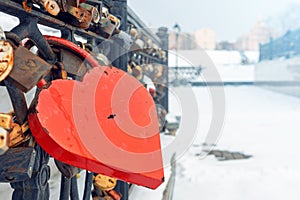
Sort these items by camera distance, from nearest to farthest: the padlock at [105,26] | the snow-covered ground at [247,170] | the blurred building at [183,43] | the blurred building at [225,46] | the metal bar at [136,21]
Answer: the padlock at [105,26], the metal bar at [136,21], the snow-covered ground at [247,170], the blurred building at [183,43], the blurred building at [225,46]

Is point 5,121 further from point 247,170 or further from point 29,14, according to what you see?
point 247,170

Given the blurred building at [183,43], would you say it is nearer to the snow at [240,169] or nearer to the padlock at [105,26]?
the snow at [240,169]

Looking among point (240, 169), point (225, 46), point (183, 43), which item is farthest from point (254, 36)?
point (240, 169)

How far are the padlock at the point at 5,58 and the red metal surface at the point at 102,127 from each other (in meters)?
0.05

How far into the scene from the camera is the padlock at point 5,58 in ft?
0.84

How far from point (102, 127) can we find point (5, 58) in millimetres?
129

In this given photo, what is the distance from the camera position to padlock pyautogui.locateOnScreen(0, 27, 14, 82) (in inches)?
10.1

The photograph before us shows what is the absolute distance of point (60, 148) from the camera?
294mm

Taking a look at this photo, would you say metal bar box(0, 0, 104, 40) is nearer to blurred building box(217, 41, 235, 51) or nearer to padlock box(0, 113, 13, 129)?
padlock box(0, 113, 13, 129)

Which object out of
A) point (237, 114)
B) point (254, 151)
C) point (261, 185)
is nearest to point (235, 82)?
point (237, 114)

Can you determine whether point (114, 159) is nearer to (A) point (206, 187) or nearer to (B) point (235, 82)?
(A) point (206, 187)

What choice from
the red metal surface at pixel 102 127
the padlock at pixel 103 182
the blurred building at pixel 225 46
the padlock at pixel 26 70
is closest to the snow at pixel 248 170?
the padlock at pixel 103 182

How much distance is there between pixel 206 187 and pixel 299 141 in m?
1.41

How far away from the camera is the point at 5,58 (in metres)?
0.26
